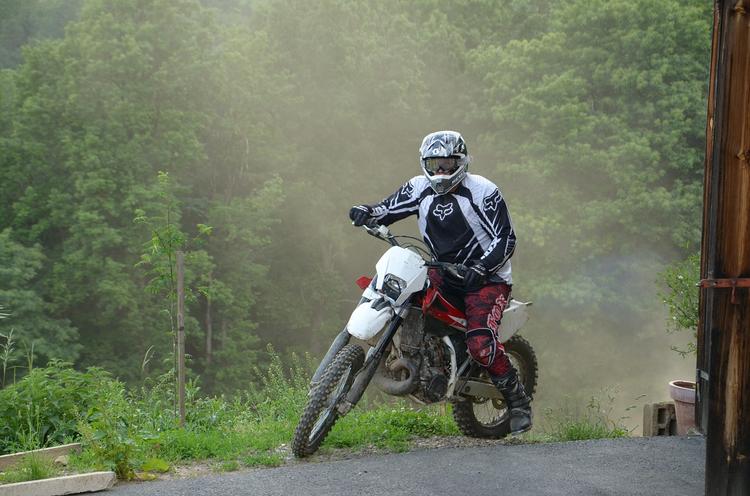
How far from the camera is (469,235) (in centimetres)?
691

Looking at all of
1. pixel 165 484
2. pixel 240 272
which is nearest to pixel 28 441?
pixel 165 484

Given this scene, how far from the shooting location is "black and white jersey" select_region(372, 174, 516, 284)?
6789 millimetres

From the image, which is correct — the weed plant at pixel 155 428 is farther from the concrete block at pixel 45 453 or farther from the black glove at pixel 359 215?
the black glove at pixel 359 215

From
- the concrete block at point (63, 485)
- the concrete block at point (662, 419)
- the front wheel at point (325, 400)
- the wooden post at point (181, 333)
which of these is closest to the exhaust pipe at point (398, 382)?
the front wheel at point (325, 400)

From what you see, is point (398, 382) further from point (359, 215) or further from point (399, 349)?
point (359, 215)

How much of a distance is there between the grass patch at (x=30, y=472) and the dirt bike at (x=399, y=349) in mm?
1556

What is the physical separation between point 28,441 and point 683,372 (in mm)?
28551

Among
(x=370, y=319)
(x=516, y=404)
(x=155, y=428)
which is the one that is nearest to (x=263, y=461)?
(x=370, y=319)

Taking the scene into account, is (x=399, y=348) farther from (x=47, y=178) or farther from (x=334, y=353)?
(x=47, y=178)

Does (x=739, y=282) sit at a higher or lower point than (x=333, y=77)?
lower

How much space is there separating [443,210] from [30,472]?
10.7 feet

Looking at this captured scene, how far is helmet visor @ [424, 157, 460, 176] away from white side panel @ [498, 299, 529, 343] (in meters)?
1.14

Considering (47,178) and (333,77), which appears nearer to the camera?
(47,178)

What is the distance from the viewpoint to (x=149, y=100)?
105ft
